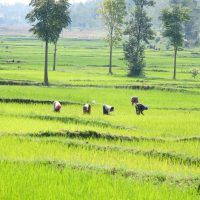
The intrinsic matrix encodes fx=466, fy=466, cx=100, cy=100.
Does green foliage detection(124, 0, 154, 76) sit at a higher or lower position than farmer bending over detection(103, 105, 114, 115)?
higher

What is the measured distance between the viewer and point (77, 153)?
12.1 meters

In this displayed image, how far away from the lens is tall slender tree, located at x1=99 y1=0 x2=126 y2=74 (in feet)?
168

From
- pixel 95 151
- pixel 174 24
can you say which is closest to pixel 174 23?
pixel 174 24

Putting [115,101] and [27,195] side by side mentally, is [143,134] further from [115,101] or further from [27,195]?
[115,101]

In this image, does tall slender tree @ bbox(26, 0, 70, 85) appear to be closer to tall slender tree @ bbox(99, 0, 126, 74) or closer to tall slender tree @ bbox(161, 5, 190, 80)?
tall slender tree @ bbox(161, 5, 190, 80)

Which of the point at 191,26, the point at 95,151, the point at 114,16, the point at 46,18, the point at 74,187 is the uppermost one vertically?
the point at 191,26

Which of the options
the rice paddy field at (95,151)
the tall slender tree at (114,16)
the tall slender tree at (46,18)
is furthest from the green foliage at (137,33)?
the rice paddy field at (95,151)

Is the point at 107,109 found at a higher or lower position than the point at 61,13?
lower

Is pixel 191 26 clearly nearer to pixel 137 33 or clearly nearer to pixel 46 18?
pixel 137 33

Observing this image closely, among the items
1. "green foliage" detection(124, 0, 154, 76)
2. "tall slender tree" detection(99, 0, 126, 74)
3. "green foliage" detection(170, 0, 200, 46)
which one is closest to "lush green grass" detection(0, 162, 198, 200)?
"green foliage" detection(124, 0, 154, 76)

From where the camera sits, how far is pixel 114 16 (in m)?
52.0

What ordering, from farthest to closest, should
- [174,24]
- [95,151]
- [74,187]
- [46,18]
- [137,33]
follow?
[137,33] < [174,24] < [46,18] < [95,151] < [74,187]

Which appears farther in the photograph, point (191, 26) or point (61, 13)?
point (191, 26)

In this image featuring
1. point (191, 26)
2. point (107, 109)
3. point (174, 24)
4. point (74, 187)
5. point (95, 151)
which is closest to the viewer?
point (74, 187)
